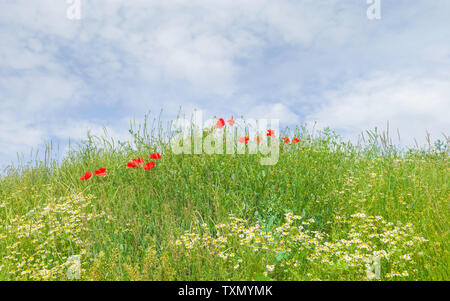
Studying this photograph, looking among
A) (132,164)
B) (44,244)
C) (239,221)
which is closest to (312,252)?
(239,221)

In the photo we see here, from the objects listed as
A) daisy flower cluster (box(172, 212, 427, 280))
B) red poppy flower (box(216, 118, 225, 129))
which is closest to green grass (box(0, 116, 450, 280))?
daisy flower cluster (box(172, 212, 427, 280))

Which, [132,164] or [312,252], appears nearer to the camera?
[312,252]

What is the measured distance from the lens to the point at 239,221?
12.8 ft

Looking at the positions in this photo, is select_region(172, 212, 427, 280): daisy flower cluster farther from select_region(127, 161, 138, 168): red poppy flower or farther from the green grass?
select_region(127, 161, 138, 168): red poppy flower

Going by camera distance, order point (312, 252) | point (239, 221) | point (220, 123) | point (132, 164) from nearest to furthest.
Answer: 1. point (312, 252)
2. point (239, 221)
3. point (132, 164)
4. point (220, 123)

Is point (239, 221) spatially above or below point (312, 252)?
above

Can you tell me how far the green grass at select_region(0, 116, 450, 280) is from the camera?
3.01 meters

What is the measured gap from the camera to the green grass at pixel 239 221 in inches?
118

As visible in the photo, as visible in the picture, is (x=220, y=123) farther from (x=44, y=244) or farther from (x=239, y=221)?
(x=44, y=244)

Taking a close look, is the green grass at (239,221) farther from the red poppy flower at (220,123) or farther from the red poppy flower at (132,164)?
the red poppy flower at (220,123)

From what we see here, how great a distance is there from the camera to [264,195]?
14.3ft

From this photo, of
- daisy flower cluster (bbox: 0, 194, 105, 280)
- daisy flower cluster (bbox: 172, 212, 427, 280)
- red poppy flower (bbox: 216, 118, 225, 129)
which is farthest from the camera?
red poppy flower (bbox: 216, 118, 225, 129)

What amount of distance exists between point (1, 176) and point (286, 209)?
6.82 metres

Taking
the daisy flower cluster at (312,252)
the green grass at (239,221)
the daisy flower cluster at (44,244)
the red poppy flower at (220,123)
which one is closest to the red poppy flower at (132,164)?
the green grass at (239,221)
